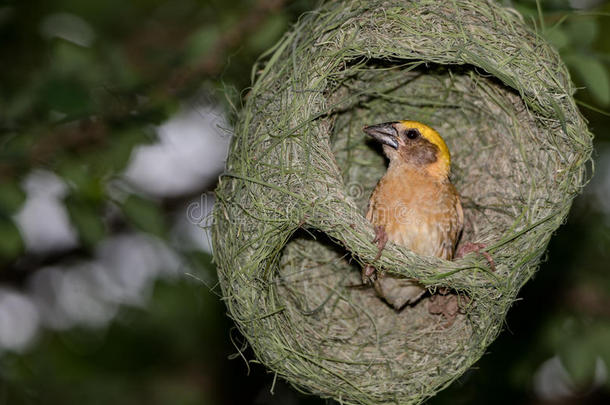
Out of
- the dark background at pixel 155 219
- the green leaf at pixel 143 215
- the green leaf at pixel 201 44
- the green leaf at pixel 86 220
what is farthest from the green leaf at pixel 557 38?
the green leaf at pixel 86 220

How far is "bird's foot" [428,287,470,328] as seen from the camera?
11.0 feet

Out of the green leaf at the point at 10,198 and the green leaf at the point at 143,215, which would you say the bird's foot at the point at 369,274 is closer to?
the green leaf at the point at 143,215

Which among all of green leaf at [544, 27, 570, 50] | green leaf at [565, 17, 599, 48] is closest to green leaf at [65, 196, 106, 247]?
green leaf at [544, 27, 570, 50]

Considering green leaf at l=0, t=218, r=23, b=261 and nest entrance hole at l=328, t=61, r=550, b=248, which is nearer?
nest entrance hole at l=328, t=61, r=550, b=248

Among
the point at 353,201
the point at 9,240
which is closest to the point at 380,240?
the point at 353,201

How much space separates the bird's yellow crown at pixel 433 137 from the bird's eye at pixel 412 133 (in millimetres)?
19

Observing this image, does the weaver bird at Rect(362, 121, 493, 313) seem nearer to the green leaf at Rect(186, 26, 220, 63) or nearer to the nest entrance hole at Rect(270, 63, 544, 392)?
the nest entrance hole at Rect(270, 63, 544, 392)

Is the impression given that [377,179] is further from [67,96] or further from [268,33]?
[67,96]

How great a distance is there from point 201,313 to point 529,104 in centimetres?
369

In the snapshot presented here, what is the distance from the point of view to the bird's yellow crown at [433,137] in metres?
3.67

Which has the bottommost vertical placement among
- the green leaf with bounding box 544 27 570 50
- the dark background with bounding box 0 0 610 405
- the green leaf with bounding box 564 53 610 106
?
the dark background with bounding box 0 0 610 405

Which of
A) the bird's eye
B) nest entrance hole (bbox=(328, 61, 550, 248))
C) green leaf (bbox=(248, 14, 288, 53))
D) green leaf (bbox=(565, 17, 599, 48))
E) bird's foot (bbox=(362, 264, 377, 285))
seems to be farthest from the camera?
green leaf (bbox=(248, 14, 288, 53))

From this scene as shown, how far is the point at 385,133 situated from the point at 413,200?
36 cm

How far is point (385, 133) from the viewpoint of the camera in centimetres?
366
